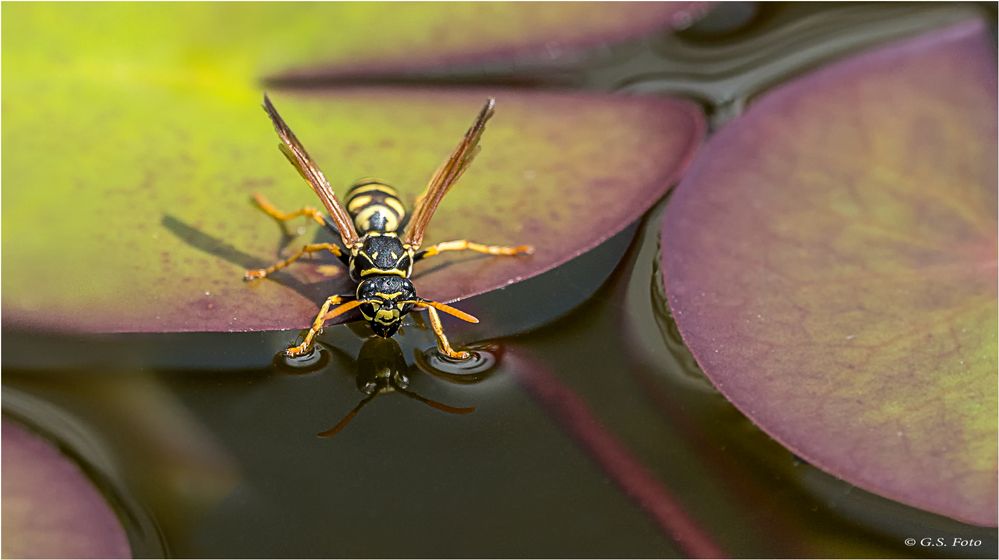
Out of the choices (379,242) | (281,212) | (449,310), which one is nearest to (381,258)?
(379,242)

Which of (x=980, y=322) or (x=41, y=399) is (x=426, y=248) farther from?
(x=980, y=322)

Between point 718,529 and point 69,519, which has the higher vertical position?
point 69,519

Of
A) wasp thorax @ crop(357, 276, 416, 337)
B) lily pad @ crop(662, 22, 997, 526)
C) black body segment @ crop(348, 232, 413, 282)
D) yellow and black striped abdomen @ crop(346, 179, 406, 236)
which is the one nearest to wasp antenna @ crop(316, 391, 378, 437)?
wasp thorax @ crop(357, 276, 416, 337)

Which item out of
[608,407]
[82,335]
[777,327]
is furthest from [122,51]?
[777,327]

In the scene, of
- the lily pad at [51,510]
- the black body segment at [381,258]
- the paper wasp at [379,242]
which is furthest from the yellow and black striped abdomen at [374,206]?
the lily pad at [51,510]

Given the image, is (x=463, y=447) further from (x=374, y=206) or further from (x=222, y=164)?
(x=222, y=164)

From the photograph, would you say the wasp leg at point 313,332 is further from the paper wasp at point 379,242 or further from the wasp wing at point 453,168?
the wasp wing at point 453,168
